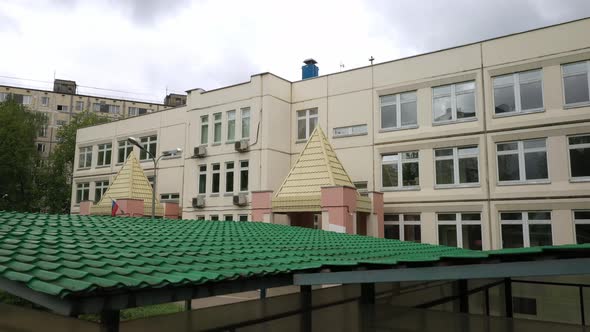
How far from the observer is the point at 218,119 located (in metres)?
28.3

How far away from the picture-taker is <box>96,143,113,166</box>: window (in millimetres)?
37156

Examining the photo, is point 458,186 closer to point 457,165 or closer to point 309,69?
point 457,165

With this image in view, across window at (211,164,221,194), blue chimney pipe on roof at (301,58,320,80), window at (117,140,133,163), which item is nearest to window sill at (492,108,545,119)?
blue chimney pipe on roof at (301,58,320,80)

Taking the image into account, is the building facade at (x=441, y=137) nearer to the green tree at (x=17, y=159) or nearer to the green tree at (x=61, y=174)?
the green tree at (x=17, y=159)

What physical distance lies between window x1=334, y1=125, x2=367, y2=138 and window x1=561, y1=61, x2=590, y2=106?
8942 mm

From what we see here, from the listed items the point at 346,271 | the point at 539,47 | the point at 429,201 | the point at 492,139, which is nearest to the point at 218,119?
the point at 429,201

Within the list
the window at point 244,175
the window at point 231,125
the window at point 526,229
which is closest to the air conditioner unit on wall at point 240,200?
the window at point 244,175

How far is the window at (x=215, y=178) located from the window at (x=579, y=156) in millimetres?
17820

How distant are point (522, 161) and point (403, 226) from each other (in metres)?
5.95

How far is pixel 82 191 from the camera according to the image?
38.3 meters

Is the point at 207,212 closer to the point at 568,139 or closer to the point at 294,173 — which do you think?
the point at 294,173

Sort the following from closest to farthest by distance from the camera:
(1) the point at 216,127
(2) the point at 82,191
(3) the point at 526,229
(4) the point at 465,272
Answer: (4) the point at 465,272
(3) the point at 526,229
(1) the point at 216,127
(2) the point at 82,191

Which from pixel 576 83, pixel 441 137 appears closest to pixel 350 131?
pixel 441 137

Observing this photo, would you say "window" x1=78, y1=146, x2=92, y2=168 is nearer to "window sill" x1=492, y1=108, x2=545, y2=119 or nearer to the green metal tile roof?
"window sill" x1=492, y1=108, x2=545, y2=119
